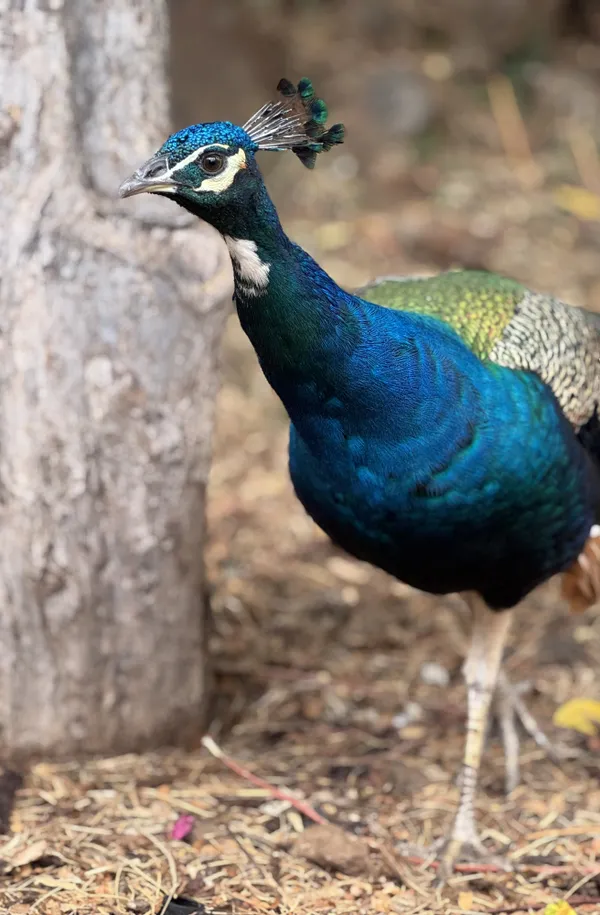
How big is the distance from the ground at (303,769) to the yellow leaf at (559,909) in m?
0.08

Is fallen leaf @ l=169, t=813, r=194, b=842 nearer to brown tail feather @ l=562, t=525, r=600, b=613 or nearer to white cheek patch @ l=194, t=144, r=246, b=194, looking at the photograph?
brown tail feather @ l=562, t=525, r=600, b=613

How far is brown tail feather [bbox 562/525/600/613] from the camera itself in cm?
260

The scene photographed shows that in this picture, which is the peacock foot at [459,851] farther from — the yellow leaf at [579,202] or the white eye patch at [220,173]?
the yellow leaf at [579,202]

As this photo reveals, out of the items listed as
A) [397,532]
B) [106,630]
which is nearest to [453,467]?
[397,532]

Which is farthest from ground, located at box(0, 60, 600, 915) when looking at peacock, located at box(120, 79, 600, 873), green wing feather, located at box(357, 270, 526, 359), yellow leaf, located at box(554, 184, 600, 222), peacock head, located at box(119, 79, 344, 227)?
yellow leaf, located at box(554, 184, 600, 222)

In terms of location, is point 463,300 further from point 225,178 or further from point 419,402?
point 225,178

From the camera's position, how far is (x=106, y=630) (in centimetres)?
248

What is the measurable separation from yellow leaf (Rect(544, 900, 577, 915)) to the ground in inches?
3.0

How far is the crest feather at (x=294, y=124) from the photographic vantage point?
6.03ft

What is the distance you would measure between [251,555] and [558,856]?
1495 millimetres

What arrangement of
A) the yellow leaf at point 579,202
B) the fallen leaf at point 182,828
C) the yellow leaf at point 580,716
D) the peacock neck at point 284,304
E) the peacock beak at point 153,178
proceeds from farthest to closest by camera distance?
the yellow leaf at point 579,202
the yellow leaf at point 580,716
the fallen leaf at point 182,828
the peacock neck at point 284,304
the peacock beak at point 153,178

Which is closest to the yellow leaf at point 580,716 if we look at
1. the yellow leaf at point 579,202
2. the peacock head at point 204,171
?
the peacock head at point 204,171

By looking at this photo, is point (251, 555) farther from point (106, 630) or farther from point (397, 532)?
point (397, 532)

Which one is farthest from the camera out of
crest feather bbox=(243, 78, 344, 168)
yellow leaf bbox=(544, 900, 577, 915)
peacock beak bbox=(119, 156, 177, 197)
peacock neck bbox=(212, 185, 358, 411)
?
yellow leaf bbox=(544, 900, 577, 915)
